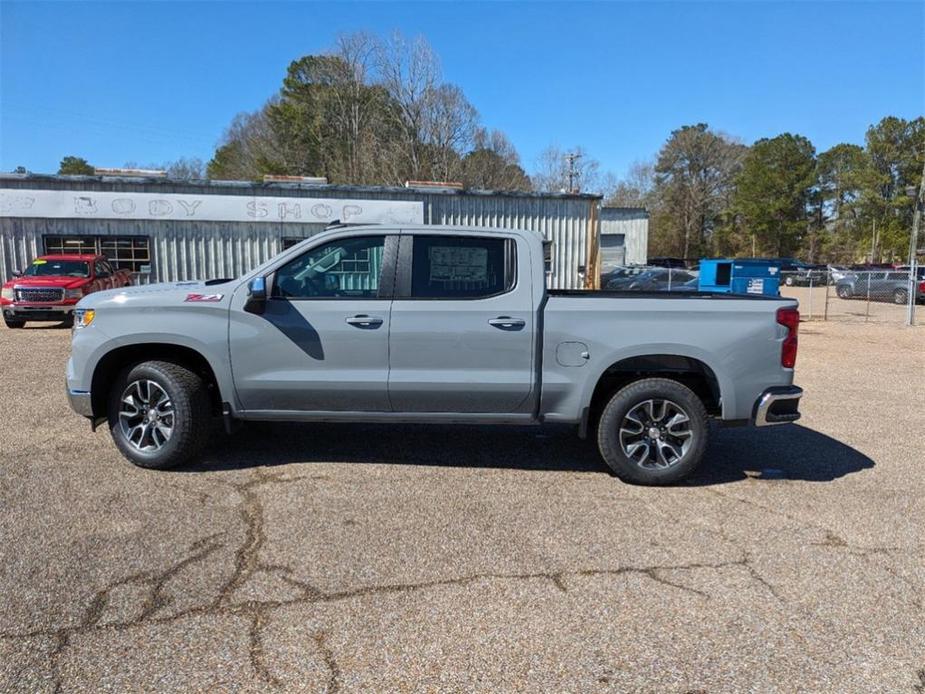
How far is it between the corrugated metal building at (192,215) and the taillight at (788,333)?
15447mm

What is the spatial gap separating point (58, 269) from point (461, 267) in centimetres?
1422

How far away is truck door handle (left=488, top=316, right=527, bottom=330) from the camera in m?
4.93

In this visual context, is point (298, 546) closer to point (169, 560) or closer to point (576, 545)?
point (169, 560)

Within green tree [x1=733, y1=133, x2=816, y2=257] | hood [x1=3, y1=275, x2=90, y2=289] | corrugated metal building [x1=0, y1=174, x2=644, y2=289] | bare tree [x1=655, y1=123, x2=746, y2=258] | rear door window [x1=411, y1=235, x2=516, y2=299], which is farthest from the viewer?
bare tree [x1=655, y1=123, x2=746, y2=258]

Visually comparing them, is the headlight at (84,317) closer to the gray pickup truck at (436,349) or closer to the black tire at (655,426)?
the gray pickup truck at (436,349)

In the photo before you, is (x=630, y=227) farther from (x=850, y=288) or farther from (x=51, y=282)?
(x=51, y=282)

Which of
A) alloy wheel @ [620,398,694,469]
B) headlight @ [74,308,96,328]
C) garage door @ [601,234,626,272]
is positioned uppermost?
garage door @ [601,234,626,272]

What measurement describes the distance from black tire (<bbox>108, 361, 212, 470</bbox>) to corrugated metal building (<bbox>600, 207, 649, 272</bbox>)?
3790 centimetres

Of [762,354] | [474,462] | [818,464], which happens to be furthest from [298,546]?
[818,464]

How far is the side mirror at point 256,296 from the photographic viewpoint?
4.91 metres

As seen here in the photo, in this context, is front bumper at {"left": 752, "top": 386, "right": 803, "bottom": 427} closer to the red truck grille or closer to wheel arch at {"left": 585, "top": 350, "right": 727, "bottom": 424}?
wheel arch at {"left": 585, "top": 350, "right": 727, "bottom": 424}

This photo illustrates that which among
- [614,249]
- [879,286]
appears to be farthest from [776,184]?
[879,286]

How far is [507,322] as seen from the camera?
494cm

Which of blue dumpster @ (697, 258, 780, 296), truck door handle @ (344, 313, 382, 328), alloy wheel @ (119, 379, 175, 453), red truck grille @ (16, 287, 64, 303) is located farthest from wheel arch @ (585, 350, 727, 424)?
red truck grille @ (16, 287, 64, 303)
